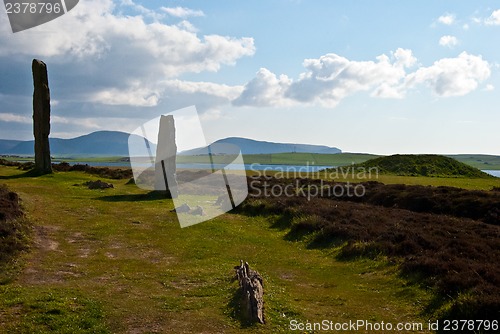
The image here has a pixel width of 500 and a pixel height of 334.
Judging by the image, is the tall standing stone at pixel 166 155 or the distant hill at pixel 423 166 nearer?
the tall standing stone at pixel 166 155

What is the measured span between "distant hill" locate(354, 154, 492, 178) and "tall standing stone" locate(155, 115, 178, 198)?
48.6 metres

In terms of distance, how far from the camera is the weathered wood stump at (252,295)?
1110cm

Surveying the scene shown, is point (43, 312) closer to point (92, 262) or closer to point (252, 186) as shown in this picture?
point (92, 262)

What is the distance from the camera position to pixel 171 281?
14.6 meters

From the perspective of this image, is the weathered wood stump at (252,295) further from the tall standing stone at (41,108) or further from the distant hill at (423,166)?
the distant hill at (423,166)

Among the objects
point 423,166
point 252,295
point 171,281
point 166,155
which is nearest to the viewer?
point 252,295

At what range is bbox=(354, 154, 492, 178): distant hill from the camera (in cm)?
7431

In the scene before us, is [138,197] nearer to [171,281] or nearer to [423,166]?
[171,281]

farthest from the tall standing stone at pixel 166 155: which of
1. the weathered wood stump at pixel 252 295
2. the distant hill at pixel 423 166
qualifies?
the distant hill at pixel 423 166

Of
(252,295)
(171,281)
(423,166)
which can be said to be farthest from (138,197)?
(423,166)

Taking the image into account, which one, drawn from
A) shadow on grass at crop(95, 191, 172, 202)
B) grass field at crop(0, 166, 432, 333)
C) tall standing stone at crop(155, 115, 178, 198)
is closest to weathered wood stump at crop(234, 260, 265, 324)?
grass field at crop(0, 166, 432, 333)

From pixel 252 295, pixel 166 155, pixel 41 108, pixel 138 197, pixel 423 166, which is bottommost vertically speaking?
pixel 252 295

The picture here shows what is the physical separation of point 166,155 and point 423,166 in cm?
5535

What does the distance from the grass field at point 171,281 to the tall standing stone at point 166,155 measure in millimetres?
11807
